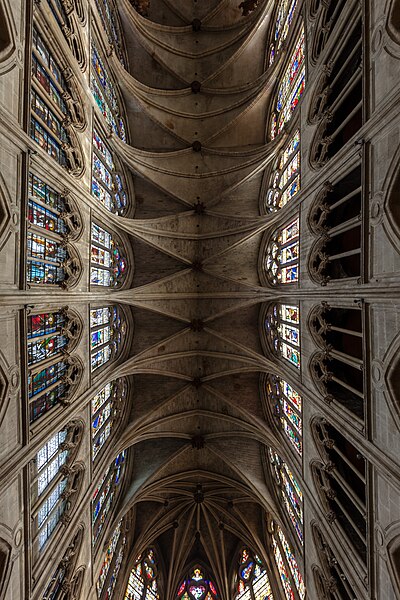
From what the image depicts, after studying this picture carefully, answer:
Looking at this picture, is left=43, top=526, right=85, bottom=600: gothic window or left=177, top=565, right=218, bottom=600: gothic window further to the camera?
left=177, top=565, right=218, bottom=600: gothic window

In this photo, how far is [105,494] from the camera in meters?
12.5

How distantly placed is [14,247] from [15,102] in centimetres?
280

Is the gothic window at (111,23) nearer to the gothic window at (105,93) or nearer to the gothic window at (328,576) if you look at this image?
the gothic window at (105,93)

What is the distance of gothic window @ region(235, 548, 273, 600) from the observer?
15.4m

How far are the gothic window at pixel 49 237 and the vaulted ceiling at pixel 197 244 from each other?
4016mm

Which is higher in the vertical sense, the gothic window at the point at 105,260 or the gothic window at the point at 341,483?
the gothic window at the point at 105,260

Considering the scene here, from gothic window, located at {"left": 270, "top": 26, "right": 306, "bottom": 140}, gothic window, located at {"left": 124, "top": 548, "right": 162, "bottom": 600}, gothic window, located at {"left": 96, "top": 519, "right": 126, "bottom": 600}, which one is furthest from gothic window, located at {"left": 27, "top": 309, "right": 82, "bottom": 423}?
gothic window, located at {"left": 124, "top": 548, "right": 162, "bottom": 600}

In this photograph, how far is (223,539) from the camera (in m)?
17.3

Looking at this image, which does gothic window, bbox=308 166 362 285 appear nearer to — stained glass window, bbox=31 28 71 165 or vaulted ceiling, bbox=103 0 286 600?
vaulted ceiling, bbox=103 0 286 600

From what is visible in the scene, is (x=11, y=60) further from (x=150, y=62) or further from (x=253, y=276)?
(x=253, y=276)

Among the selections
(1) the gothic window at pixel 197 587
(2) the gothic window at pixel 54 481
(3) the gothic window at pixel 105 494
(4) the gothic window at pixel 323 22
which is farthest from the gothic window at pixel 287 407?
(1) the gothic window at pixel 197 587

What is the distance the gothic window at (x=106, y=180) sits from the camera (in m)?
11.1

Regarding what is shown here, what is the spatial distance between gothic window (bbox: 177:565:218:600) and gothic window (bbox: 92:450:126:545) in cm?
757

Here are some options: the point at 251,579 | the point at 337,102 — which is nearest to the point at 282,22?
the point at 337,102
